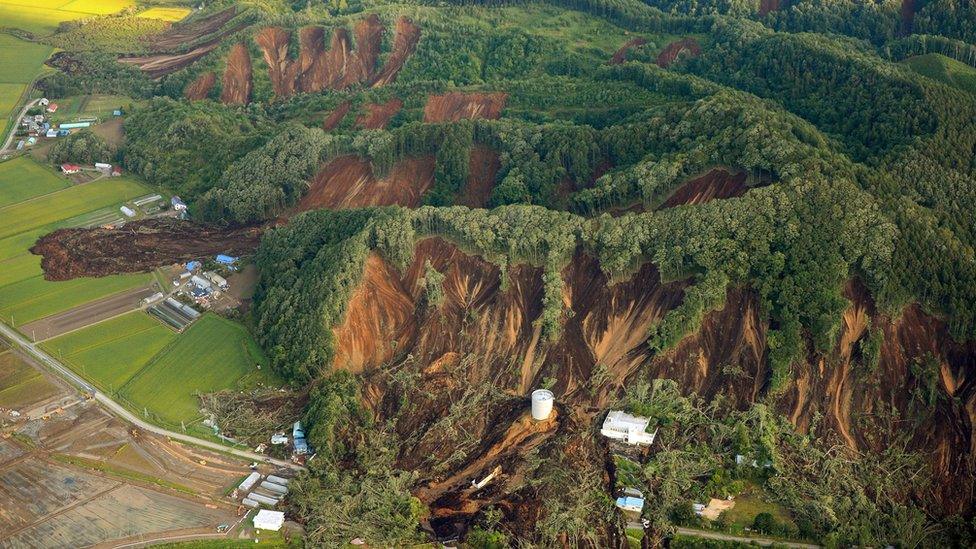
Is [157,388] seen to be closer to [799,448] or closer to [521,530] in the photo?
[521,530]

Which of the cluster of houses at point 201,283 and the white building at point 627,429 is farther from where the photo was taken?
the cluster of houses at point 201,283

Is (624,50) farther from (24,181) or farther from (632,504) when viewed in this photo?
(632,504)

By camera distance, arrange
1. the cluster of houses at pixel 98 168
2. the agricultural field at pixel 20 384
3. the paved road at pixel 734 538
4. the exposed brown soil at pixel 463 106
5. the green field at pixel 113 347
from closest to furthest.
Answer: the paved road at pixel 734 538, the agricultural field at pixel 20 384, the green field at pixel 113 347, the exposed brown soil at pixel 463 106, the cluster of houses at pixel 98 168

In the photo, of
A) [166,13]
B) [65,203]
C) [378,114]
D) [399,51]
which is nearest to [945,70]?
[378,114]

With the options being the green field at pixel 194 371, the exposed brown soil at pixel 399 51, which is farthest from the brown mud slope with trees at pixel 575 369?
the exposed brown soil at pixel 399 51

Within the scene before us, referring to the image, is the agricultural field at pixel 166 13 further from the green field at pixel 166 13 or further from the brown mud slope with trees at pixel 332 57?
the brown mud slope with trees at pixel 332 57

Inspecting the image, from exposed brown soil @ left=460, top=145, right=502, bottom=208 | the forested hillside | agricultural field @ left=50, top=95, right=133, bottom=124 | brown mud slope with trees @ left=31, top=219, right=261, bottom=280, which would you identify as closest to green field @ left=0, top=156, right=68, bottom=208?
the forested hillside

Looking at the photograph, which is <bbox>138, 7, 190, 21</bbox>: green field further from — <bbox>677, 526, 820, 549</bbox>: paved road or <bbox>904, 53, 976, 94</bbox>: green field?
<bbox>677, 526, 820, 549</bbox>: paved road
